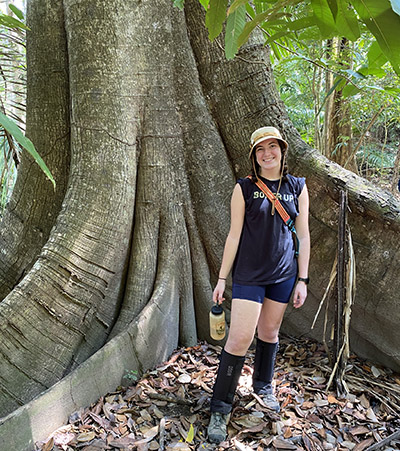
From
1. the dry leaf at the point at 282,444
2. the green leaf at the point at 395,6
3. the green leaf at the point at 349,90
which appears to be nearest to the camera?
the green leaf at the point at 395,6

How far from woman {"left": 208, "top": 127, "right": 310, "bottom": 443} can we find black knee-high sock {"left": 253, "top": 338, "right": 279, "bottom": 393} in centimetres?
25

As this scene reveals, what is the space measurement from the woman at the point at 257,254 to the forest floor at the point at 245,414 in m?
0.18

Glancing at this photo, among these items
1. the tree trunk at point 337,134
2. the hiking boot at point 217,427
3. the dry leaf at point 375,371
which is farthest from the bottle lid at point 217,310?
the tree trunk at point 337,134

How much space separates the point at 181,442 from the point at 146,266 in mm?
1186

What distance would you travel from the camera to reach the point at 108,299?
2949mm

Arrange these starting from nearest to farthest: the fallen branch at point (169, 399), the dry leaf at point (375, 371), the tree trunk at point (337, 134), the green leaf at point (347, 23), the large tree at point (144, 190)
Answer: the green leaf at point (347, 23) < the fallen branch at point (169, 399) < the large tree at point (144, 190) < the dry leaf at point (375, 371) < the tree trunk at point (337, 134)

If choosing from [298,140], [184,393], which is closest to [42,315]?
[184,393]

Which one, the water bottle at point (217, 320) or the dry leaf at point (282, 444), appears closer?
the dry leaf at point (282, 444)

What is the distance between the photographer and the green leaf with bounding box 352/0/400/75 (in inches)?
30.6

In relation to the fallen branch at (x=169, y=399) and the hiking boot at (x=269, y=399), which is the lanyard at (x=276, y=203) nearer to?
the hiking boot at (x=269, y=399)

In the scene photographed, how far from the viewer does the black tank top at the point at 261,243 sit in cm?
240

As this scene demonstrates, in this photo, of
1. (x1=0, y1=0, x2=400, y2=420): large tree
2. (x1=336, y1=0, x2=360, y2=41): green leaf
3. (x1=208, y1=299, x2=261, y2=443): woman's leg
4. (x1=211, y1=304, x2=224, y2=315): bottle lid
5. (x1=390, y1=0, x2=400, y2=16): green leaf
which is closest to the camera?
(x1=390, y1=0, x2=400, y2=16): green leaf

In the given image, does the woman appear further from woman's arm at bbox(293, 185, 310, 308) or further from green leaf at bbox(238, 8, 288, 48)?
green leaf at bbox(238, 8, 288, 48)

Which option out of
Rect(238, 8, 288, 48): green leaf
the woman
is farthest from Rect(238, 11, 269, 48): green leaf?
the woman
